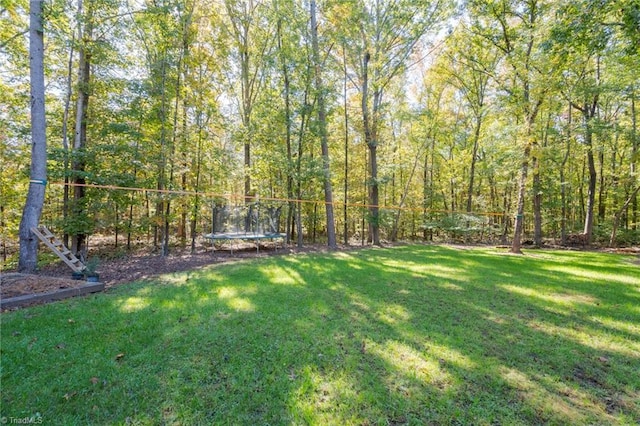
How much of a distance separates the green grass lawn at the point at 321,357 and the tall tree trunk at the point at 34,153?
2.33 metres

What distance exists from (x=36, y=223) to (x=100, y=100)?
3.92 m

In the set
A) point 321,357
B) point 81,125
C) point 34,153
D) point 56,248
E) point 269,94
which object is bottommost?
point 321,357

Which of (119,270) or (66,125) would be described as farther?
(66,125)

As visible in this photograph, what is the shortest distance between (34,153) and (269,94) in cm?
596

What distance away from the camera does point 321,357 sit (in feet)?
7.18

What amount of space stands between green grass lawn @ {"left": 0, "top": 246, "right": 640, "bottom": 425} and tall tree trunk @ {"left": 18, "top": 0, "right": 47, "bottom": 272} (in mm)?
2326

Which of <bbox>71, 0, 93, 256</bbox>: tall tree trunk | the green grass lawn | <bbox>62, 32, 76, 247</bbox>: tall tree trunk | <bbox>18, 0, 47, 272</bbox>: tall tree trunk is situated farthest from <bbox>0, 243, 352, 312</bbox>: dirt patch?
<bbox>62, 32, 76, 247</bbox>: tall tree trunk

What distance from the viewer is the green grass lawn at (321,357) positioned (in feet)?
5.35

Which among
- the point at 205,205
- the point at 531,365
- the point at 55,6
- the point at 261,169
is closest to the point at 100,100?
the point at 55,6

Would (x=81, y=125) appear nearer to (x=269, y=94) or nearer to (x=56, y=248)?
(x=56, y=248)

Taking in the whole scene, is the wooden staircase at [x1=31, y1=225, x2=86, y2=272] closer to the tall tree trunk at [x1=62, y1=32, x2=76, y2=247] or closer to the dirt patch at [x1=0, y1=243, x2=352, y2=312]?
the dirt patch at [x1=0, y1=243, x2=352, y2=312]

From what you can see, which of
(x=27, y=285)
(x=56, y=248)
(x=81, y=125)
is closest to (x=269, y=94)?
(x=81, y=125)

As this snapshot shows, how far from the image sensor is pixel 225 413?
1.58 m

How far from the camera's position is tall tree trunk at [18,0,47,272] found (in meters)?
4.62
